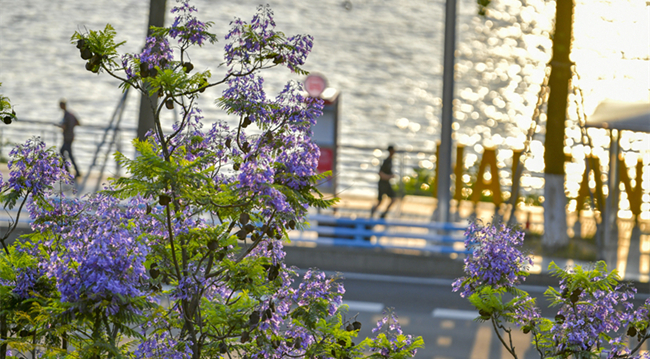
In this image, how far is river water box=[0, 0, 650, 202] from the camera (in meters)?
52.2

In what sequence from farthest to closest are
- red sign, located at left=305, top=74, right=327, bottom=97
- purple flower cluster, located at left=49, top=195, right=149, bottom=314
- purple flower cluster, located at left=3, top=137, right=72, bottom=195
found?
red sign, located at left=305, top=74, right=327, bottom=97, purple flower cluster, located at left=3, top=137, right=72, bottom=195, purple flower cluster, located at left=49, top=195, right=149, bottom=314

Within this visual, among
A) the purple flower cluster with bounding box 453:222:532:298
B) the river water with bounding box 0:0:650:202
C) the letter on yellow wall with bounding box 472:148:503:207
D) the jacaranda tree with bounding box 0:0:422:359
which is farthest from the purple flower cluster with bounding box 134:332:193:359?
the river water with bounding box 0:0:650:202

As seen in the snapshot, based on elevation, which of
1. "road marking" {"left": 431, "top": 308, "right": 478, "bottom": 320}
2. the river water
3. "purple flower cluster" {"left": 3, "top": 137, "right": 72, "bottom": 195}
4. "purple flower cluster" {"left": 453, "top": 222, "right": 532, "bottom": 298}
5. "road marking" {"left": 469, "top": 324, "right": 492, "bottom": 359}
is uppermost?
the river water

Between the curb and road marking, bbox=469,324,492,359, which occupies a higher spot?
the curb

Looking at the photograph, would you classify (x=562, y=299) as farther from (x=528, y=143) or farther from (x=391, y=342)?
(x=528, y=143)

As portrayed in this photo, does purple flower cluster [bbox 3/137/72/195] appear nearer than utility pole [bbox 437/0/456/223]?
Yes

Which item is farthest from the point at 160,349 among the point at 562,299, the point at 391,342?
the point at 562,299

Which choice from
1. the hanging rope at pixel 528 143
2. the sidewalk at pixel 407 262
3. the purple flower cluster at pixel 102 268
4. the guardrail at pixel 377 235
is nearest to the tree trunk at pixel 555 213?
the sidewalk at pixel 407 262

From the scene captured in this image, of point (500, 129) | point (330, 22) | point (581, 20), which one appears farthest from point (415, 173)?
point (581, 20)

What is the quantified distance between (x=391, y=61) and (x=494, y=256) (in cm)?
6323

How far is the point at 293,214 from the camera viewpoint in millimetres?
3684

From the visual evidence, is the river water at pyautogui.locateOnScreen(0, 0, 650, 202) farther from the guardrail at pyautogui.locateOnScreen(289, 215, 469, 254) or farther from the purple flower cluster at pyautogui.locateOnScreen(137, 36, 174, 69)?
the purple flower cluster at pyautogui.locateOnScreen(137, 36, 174, 69)

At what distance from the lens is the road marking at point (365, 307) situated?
9992 millimetres

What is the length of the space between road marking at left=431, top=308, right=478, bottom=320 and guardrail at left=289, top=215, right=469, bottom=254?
1746 mm
